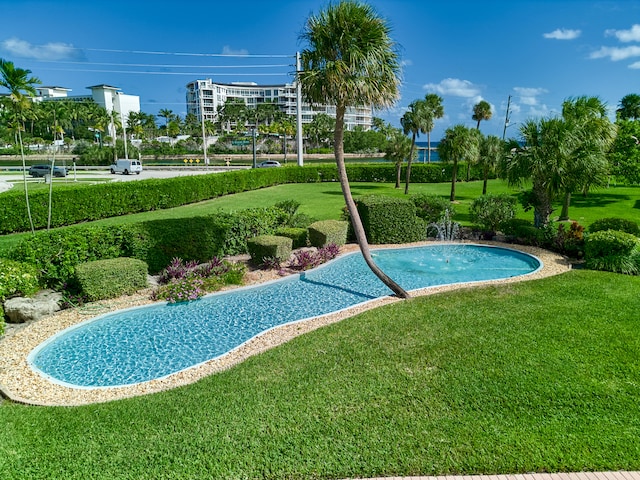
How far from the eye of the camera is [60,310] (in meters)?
9.41

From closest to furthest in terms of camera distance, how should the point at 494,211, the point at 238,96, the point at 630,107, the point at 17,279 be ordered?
the point at 17,279
the point at 494,211
the point at 630,107
the point at 238,96

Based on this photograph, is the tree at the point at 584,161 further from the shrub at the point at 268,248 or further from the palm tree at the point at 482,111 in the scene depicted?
the palm tree at the point at 482,111

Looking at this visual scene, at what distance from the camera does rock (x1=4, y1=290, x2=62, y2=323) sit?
8.74 m

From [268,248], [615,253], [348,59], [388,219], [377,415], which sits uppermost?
[348,59]

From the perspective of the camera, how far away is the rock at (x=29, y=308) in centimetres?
874

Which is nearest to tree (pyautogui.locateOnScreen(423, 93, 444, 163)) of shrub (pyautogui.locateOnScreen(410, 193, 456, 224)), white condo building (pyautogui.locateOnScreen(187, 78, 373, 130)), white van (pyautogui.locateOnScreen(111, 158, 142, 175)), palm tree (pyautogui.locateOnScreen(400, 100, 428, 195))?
palm tree (pyautogui.locateOnScreen(400, 100, 428, 195))

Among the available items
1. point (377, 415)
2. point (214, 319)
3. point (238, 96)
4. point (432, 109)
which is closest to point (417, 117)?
point (432, 109)

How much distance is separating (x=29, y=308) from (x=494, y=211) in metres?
15.1

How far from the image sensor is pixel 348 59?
29.4ft

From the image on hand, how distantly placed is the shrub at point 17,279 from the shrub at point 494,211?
14800mm

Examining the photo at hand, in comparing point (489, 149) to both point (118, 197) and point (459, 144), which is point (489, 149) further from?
point (118, 197)

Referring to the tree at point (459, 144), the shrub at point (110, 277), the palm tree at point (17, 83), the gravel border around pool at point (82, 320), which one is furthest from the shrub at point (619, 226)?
the palm tree at point (17, 83)

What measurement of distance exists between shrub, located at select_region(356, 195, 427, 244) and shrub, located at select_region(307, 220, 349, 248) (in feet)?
2.96

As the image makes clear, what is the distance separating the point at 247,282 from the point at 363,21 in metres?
6.79
